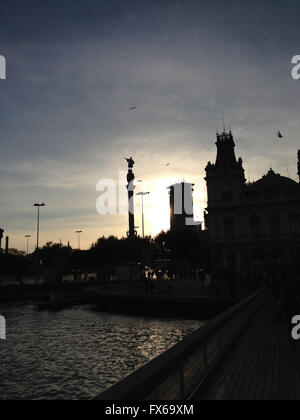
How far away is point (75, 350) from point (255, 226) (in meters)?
54.2

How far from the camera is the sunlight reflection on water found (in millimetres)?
16234

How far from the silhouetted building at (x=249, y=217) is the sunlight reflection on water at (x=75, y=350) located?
36.9 meters

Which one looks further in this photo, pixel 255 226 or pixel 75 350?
pixel 255 226

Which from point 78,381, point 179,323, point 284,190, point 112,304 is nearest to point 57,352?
point 78,381

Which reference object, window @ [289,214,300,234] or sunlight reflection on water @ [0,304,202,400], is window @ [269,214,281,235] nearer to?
window @ [289,214,300,234]

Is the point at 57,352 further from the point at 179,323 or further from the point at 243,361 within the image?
the point at 243,361

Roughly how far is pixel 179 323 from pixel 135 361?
12.7 m

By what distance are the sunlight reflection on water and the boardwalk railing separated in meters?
7.76

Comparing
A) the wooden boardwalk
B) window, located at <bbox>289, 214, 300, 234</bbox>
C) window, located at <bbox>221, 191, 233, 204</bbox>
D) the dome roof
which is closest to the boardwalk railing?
the wooden boardwalk

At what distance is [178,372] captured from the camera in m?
6.56

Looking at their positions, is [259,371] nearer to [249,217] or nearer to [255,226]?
[255,226]

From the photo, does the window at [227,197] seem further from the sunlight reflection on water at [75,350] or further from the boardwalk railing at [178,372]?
the boardwalk railing at [178,372]

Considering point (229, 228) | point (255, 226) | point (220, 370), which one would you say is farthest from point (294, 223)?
point (220, 370)

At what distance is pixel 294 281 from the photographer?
1301 cm
